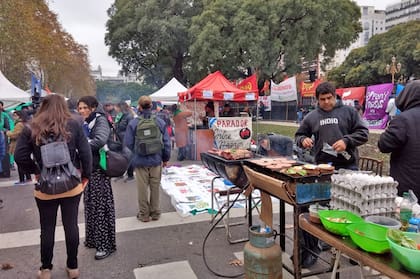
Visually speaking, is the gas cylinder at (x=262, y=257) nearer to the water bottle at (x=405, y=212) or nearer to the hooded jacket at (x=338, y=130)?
the water bottle at (x=405, y=212)

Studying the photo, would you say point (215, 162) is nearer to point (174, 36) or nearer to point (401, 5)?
point (174, 36)

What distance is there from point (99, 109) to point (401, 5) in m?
164

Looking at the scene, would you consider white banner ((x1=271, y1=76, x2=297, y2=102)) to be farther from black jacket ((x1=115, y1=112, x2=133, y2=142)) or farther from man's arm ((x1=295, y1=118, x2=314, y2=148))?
man's arm ((x1=295, y1=118, x2=314, y2=148))

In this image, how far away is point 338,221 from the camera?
2146mm

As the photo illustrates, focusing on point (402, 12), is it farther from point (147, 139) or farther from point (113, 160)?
point (113, 160)

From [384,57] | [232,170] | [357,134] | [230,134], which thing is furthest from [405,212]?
[384,57]

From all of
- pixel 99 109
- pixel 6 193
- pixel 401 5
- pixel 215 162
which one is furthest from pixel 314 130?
pixel 401 5

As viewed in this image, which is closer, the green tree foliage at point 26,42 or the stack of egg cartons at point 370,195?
the stack of egg cartons at point 370,195

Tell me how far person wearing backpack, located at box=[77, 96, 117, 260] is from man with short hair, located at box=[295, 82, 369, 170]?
2.28 metres

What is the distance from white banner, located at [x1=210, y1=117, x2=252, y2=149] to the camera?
969cm

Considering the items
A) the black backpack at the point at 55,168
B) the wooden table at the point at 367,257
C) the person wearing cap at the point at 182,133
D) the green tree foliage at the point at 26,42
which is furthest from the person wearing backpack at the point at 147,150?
the green tree foliage at the point at 26,42

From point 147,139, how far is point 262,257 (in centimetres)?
257

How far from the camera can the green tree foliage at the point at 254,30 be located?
806 inches

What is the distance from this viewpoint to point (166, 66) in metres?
29.2
